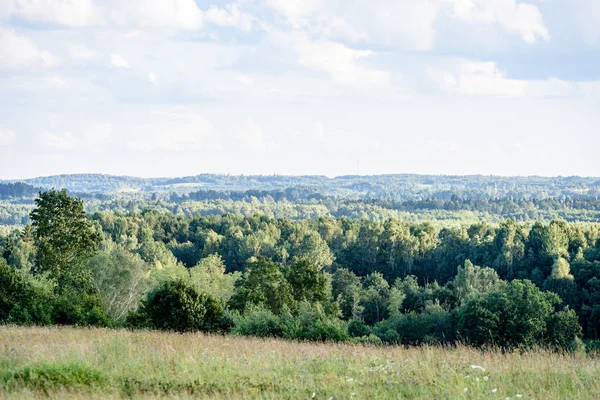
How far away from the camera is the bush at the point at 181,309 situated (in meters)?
32.2

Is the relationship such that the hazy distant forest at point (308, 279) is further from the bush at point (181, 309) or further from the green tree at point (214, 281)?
the green tree at point (214, 281)

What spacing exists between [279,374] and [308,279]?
42.7 m

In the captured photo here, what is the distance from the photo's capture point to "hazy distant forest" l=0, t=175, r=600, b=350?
3262 centimetres

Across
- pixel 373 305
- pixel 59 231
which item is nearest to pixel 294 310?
pixel 59 231

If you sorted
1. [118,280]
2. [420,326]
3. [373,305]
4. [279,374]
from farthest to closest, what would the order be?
[373,305] < [420,326] < [118,280] < [279,374]

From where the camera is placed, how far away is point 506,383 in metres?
11.2

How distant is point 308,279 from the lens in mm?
54594

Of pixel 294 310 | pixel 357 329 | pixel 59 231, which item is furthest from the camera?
pixel 357 329

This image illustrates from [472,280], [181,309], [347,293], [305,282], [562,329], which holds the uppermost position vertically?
[181,309]

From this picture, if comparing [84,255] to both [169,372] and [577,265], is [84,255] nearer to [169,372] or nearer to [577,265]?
[169,372]

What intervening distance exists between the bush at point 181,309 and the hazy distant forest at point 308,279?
6 centimetres

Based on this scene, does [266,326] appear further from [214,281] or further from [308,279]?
[214,281]

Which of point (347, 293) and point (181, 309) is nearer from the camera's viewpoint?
point (181, 309)

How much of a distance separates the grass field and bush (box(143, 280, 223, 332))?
17.6m
